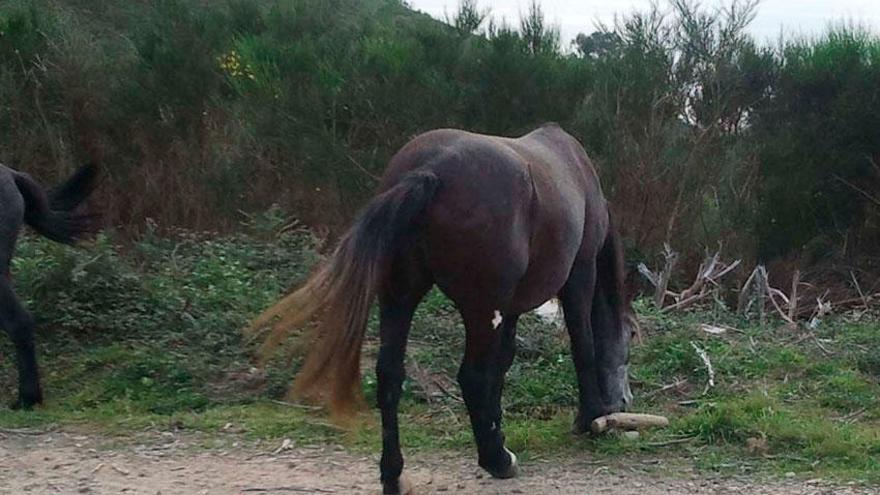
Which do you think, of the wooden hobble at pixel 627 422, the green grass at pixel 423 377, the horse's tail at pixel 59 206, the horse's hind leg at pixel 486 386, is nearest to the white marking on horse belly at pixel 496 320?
the horse's hind leg at pixel 486 386

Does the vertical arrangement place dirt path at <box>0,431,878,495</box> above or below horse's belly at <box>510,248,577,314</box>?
below

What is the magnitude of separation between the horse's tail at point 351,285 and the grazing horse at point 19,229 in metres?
3.00

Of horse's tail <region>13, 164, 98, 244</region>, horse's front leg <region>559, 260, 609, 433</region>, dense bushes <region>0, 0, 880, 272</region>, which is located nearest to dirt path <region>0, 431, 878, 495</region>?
horse's front leg <region>559, 260, 609, 433</region>

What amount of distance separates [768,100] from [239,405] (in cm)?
931

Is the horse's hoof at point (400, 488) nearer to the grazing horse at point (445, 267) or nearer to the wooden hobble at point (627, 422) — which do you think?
the grazing horse at point (445, 267)

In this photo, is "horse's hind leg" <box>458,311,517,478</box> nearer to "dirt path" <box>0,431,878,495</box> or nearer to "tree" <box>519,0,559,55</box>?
"dirt path" <box>0,431,878,495</box>

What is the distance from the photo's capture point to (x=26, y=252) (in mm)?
9023

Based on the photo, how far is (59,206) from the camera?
7.73 m

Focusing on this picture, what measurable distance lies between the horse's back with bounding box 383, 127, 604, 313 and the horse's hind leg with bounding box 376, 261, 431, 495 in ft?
0.39

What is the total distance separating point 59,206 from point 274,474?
3299 millimetres

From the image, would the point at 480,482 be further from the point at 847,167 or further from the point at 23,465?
the point at 847,167

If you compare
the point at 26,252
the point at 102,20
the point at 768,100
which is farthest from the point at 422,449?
the point at 102,20

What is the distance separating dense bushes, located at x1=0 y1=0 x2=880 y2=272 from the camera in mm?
12500

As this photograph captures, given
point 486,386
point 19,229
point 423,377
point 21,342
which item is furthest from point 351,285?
point 19,229
